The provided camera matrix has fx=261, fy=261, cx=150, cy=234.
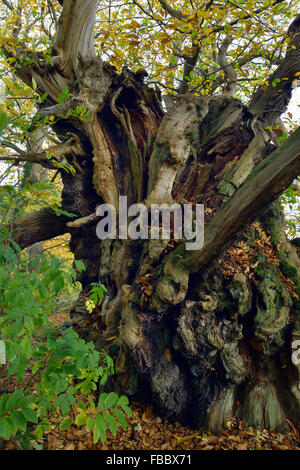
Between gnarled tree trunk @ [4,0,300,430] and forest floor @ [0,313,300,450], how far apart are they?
0.35 ft

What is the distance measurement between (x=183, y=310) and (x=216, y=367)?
0.70m

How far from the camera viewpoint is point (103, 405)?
1.51 metres

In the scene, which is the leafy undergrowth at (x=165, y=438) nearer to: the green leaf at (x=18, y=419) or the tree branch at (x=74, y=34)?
the green leaf at (x=18, y=419)

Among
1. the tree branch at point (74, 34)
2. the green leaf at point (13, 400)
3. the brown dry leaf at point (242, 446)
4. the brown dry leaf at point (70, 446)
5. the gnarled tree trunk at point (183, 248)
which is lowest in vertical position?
the brown dry leaf at point (242, 446)

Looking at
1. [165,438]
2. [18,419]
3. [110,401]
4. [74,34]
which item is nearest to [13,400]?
[18,419]

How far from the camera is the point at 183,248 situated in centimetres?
275

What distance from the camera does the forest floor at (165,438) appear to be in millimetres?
2328

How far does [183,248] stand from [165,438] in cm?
187

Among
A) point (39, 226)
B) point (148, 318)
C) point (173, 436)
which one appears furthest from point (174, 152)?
point (173, 436)

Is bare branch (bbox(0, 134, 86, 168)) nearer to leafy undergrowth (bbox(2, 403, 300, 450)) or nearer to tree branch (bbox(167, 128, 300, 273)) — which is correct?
tree branch (bbox(167, 128, 300, 273))

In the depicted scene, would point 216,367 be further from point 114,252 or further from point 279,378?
point 114,252

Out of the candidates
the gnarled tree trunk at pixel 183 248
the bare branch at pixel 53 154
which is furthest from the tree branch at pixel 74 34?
the bare branch at pixel 53 154

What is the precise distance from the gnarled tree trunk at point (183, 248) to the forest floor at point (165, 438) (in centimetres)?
11

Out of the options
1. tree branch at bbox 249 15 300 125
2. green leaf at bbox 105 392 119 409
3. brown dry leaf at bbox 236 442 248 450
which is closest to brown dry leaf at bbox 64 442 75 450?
green leaf at bbox 105 392 119 409
